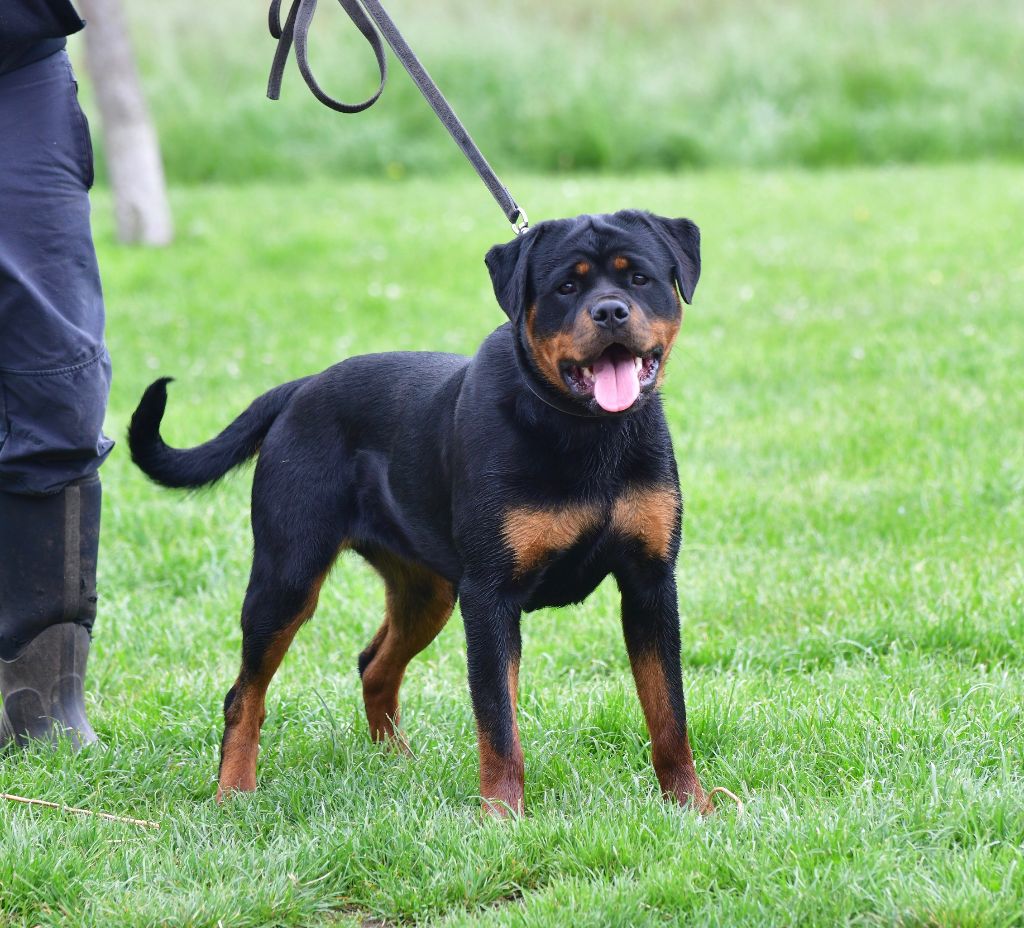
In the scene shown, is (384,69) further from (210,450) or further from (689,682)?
(689,682)

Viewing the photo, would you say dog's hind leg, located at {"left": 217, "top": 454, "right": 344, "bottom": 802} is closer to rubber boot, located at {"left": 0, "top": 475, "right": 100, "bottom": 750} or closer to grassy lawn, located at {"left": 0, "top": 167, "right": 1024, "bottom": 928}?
grassy lawn, located at {"left": 0, "top": 167, "right": 1024, "bottom": 928}

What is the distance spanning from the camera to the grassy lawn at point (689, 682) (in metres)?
2.85

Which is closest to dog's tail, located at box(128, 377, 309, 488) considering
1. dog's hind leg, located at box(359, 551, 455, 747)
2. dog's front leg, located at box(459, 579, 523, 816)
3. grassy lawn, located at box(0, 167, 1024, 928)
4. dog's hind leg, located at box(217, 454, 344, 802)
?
dog's hind leg, located at box(217, 454, 344, 802)

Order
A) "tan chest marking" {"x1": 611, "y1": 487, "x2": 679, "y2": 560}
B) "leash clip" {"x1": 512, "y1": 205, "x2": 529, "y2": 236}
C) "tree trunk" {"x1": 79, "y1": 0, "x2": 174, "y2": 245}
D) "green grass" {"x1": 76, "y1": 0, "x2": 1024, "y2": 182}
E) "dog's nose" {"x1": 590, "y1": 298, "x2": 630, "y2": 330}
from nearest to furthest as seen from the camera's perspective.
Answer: "dog's nose" {"x1": 590, "y1": 298, "x2": 630, "y2": 330} < "tan chest marking" {"x1": 611, "y1": 487, "x2": 679, "y2": 560} < "leash clip" {"x1": 512, "y1": 205, "x2": 529, "y2": 236} < "tree trunk" {"x1": 79, "y1": 0, "x2": 174, "y2": 245} < "green grass" {"x1": 76, "y1": 0, "x2": 1024, "y2": 182}

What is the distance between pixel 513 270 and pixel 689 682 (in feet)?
4.88

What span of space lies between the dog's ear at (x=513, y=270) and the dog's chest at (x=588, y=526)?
1.54 ft

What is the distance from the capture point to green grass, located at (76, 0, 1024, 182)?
551 inches

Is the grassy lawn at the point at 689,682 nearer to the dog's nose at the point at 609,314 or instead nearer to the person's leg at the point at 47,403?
the person's leg at the point at 47,403

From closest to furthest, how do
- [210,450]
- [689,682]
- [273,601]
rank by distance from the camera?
[273,601], [210,450], [689,682]

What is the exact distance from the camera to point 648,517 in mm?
3172

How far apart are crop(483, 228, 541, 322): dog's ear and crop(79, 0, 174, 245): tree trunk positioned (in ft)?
25.9

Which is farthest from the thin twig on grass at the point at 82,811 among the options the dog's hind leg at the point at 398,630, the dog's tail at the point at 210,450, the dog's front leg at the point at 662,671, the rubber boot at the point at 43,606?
the dog's front leg at the point at 662,671

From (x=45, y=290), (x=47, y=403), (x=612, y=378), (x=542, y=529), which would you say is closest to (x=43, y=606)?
(x=47, y=403)

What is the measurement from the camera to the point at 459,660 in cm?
458
